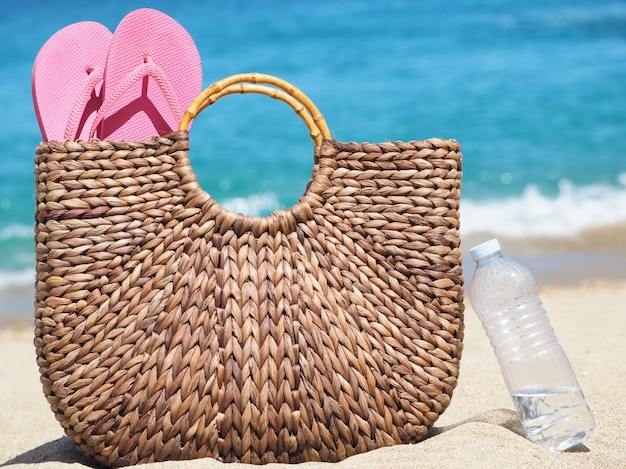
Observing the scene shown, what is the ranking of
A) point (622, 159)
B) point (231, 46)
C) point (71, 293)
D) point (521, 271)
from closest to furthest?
point (71, 293), point (521, 271), point (622, 159), point (231, 46)

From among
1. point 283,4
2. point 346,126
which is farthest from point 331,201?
point 283,4

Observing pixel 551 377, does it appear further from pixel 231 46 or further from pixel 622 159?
pixel 231 46

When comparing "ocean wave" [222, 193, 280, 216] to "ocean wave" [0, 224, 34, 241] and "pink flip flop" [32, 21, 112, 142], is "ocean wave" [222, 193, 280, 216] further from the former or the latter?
"pink flip flop" [32, 21, 112, 142]

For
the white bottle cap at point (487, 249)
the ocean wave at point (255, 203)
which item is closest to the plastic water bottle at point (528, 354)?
the white bottle cap at point (487, 249)

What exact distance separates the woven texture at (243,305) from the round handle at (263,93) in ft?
0.15

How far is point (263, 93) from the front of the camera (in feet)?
5.15

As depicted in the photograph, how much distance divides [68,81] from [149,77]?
0.17 m

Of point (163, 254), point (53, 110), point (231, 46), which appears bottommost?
point (163, 254)

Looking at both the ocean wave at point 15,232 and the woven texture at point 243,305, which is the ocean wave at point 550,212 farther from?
the woven texture at point 243,305

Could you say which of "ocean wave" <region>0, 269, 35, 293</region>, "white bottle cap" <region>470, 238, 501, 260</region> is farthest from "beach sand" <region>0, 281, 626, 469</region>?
"ocean wave" <region>0, 269, 35, 293</region>

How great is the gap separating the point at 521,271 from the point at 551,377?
0.23 m

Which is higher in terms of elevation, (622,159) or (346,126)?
(346,126)

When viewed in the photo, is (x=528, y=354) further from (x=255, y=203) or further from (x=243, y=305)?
(x=255, y=203)

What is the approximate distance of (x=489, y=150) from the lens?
742 cm
